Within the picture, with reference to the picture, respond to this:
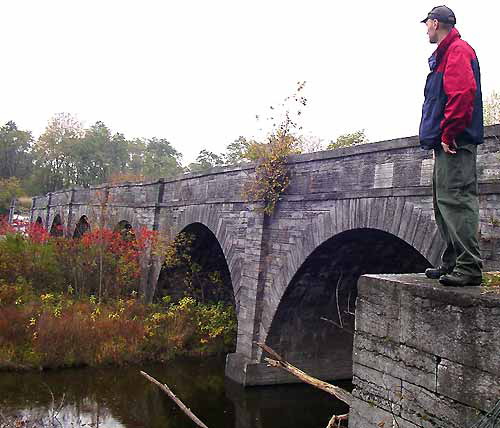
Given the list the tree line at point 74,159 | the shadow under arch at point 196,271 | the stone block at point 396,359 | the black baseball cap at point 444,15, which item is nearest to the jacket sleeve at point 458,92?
the black baseball cap at point 444,15

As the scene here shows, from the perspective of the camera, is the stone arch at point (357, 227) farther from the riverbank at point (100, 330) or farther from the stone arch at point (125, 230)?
the stone arch at point (125, 230)

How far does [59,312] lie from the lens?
44.2 feet

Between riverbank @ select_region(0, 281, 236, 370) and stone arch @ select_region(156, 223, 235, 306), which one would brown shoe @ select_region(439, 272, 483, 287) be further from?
stone arch @ select_region(156, 223, 235, 306)

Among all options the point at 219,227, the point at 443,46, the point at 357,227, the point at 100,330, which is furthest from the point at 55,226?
the point at 443,46

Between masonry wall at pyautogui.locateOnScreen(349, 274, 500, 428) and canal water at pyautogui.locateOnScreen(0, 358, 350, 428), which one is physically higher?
masonry wall at pyautogui.locateOnScreen(349, 274, 500, 428)

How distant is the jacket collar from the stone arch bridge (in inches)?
113

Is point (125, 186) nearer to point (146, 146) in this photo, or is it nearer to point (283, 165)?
point (283, 165)

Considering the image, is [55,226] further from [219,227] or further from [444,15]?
[444,15]

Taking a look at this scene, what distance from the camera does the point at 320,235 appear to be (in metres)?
9.05

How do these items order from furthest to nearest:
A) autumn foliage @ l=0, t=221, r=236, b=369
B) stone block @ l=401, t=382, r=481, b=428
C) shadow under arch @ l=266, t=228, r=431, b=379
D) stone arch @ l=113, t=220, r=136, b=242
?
stone arch @ l=113, t=220, r=136, b=242
autumn foliage @ l=0, t=221, r=236, b=369
shadow under arch @ l=266, t=228, r=431, b=379
stone block @ l=401, t=382, r=481, b=428

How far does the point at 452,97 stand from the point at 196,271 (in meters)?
13.7

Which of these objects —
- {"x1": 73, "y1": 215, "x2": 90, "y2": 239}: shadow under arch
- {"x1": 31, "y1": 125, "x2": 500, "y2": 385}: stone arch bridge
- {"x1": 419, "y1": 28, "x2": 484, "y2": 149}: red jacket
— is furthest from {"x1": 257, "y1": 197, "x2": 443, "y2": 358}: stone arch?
{"x1": 73, "y1": 215, "x2": 90, "y2": 239}: shadow under arch

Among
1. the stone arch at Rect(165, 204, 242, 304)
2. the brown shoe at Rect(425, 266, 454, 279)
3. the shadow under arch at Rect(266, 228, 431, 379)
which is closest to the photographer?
the brown shoe at Rect(425, 266, 454, 279)

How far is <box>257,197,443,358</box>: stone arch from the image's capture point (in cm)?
678
